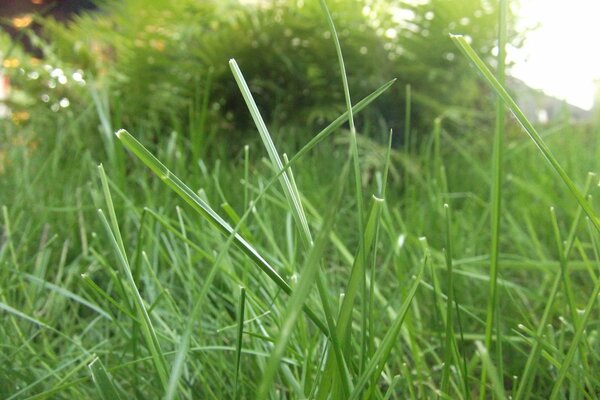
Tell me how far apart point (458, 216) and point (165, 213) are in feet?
1.44

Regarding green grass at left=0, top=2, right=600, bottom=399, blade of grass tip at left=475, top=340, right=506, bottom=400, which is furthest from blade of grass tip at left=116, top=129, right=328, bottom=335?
blade of grass tip at left=475, top=340, right=506, bottom=400

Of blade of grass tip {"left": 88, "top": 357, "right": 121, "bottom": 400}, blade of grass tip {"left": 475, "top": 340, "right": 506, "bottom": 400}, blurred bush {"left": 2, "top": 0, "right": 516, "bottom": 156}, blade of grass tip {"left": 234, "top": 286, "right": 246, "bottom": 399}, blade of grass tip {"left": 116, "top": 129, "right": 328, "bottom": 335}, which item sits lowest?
blurred bush {"left": 2, "top": 0, "right": 516, "bottom": 156}

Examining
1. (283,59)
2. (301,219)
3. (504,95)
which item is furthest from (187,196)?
(283,59)

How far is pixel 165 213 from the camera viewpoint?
950 mm

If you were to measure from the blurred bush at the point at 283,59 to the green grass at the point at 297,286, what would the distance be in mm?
197

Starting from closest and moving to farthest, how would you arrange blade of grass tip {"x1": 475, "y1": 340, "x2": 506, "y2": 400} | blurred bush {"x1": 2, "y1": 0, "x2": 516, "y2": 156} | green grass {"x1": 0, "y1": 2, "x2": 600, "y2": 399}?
blade of grass tip {"x1": 475, "y1": 340, "x2": 506, "y2": 400} → green grass {"x1": 0, "y1": 2, "x2": 600, "y2": 399} → blurred bush {"x1": 2, "y1": 0, "x2": 516, "y2": 156}

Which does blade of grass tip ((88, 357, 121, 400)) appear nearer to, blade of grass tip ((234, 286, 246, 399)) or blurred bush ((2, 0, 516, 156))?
blade of grass tip ((234, 286, 246, 399))

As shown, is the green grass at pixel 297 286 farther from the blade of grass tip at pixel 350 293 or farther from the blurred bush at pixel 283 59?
the blurred bush at pixel 283 59

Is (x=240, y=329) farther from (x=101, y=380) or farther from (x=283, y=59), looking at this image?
(x=283, y=59)

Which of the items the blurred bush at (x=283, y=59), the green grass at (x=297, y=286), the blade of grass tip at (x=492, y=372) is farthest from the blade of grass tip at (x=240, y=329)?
the blurred bush at (x=283, y=59)

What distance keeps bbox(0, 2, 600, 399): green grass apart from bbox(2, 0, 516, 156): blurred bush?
0.20 meters

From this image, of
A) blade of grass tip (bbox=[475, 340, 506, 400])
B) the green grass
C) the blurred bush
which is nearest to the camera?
blade of grass tip (bbox=[475, 340, 506, 400])

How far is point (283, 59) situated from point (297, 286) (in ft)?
4.42

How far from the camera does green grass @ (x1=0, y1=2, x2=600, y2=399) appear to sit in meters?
0.35
